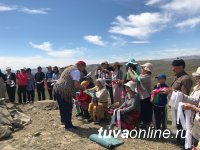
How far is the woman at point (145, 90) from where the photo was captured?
895 centimetres

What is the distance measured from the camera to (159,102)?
8.54m

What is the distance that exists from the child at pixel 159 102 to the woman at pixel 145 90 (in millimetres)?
408

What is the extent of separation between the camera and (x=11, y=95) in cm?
1648

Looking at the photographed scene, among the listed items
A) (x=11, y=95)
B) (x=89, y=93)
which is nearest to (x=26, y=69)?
(x=11, y=95)

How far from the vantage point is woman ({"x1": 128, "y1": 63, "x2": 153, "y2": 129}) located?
352 inches

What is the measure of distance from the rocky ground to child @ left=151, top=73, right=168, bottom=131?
0.56 metres

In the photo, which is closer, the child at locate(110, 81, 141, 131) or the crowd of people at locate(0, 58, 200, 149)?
the crowd of people at locate(0, 58, 200, 149)

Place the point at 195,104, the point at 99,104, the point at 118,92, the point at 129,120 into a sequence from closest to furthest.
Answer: the point at 195,104, the point at 129,120, the point at 99,104, the point at 118,92

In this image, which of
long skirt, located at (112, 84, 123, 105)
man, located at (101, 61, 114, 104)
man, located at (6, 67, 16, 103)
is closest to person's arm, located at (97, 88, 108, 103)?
long skirt, located at (112, 84, 123, 105)

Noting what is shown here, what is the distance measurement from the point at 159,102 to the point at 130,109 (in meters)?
0.88

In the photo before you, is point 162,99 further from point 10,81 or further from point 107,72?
point 10,81

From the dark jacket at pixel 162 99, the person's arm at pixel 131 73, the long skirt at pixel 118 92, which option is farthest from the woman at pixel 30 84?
the dark jacket at pixel 162 99

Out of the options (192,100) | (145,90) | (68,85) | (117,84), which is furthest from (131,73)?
(192,100)

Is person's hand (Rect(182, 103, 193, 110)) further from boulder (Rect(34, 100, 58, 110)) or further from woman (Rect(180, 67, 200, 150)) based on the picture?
boulder (Rect(34, 100, 58, 110))
